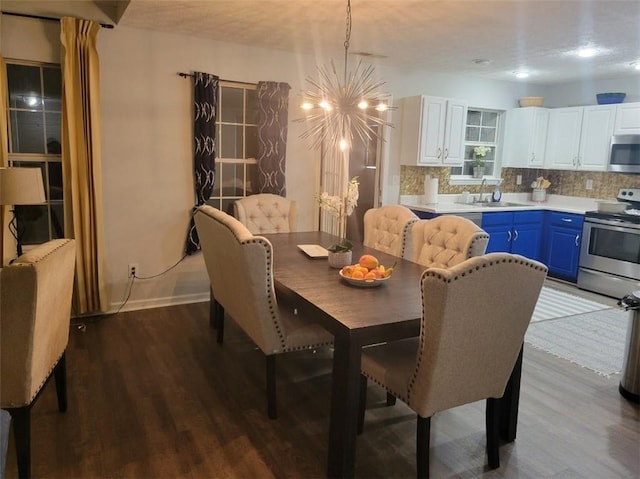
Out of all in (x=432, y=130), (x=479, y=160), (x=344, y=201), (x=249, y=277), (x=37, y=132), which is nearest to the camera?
(x=249, y=277)

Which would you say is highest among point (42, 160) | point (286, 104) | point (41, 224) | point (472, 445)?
point (286, 104)

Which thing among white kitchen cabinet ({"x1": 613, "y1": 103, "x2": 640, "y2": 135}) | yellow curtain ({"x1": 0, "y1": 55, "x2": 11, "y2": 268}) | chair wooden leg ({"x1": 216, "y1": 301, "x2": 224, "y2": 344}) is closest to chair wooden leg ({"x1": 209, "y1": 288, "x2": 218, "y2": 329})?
chair wooden leg ({"x1": 216, "y1": 301, "x2": 224, "y2": 344})

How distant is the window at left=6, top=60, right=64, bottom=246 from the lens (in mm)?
3793

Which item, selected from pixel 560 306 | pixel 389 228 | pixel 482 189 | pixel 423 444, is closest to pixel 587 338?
pixel 560 306

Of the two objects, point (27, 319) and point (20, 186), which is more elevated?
point (20, 186)

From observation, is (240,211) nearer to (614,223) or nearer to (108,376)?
(108,376)

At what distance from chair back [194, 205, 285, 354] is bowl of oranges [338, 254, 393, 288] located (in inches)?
16.5

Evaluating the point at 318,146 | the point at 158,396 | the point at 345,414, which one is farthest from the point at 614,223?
the point at 158,396

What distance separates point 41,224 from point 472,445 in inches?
145

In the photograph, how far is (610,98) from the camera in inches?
219

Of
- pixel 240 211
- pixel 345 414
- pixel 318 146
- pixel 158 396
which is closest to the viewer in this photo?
pixel 345 414

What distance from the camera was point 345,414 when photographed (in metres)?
2.06

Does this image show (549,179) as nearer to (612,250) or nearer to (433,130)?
(612,250)

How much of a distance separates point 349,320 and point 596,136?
16.3 feet
